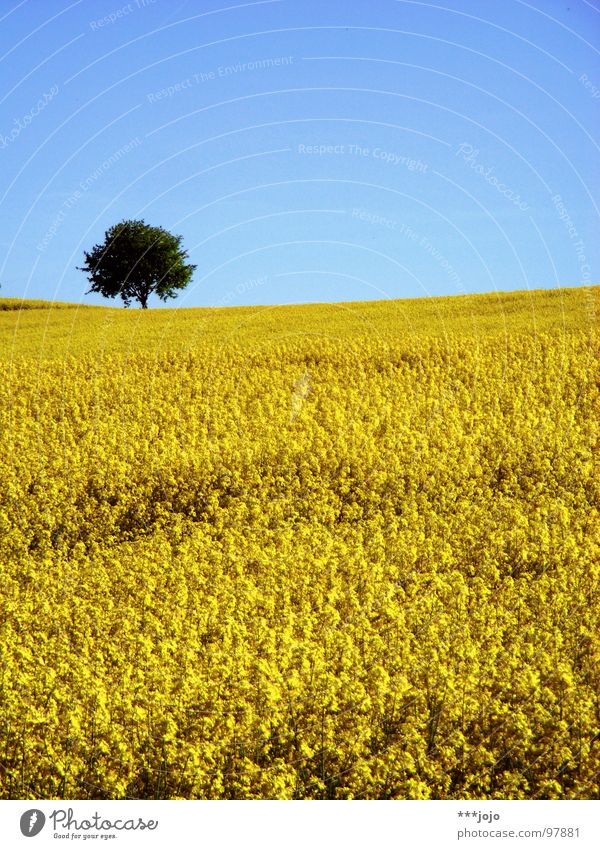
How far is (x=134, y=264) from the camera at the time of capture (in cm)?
3766

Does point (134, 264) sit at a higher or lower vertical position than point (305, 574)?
higher

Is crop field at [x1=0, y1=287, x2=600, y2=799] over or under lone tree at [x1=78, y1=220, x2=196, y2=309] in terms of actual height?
under

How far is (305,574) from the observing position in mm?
14203

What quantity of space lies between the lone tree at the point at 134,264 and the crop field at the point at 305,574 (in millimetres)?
12251

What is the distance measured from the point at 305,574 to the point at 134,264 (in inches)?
1042

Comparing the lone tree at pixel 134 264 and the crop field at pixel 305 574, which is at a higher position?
the lone tree at pixel 134 264

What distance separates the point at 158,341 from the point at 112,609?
19.5 meters

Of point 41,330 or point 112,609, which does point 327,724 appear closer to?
point 112,609

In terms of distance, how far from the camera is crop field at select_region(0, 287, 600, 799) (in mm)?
9781

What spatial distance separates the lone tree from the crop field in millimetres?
12251

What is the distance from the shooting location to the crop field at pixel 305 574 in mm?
9781

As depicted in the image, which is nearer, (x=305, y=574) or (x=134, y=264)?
(x=305, y=574)
